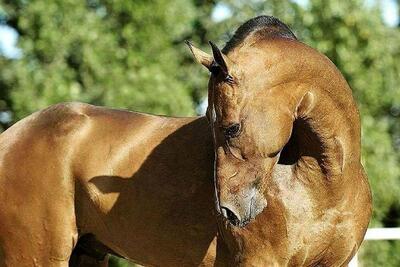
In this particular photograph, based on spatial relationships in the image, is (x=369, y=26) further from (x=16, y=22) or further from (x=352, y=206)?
(x=352, y=206)

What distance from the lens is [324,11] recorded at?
410 inches

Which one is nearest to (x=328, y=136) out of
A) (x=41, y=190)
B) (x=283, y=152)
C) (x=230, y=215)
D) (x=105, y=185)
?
(x=283, y=152)

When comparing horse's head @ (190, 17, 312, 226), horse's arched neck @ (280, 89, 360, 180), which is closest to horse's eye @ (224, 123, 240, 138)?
horse's head @ (190, 17, 312, 226)

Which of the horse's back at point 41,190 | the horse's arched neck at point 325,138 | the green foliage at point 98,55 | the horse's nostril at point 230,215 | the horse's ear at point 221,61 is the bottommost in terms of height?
the green foliage at point 98,55

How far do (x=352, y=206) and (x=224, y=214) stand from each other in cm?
85

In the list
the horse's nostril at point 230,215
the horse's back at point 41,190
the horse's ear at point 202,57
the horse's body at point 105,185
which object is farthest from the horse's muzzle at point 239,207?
the horse's back at point 41,190

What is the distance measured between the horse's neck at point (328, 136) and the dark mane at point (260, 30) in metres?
0.36

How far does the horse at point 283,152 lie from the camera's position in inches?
156

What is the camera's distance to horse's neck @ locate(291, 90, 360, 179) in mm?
4262

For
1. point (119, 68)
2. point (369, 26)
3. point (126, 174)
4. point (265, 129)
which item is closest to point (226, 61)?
point (265, 129)

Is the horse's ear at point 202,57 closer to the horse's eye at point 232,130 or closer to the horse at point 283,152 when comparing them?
the horse at point 283,152

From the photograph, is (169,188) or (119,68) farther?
(119,68)

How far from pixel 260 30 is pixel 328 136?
1.98 feet

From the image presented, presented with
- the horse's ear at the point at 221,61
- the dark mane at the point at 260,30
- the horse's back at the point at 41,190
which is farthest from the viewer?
the horse's back at the point at 41,190
